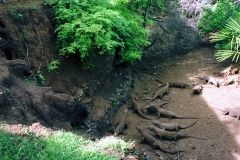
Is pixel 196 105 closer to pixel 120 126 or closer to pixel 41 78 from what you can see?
pixel 120 126

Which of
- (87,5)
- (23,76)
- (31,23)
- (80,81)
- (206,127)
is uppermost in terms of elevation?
(87,5)

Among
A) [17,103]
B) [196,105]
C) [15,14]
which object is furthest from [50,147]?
[196,105]

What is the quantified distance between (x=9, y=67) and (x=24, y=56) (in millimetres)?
1652

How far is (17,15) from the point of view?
8312 mm

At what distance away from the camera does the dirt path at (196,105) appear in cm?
852

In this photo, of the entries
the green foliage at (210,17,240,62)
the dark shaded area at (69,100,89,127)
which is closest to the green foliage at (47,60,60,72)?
the dark shaded area at (69,100,89,127)

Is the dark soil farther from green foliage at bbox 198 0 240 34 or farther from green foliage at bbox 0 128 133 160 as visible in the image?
green foliage at bbox 198 0 240 34

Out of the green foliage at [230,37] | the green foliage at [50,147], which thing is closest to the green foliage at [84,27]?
the green foliage at [230,37]

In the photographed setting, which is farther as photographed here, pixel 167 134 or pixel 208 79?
pixel 208 79

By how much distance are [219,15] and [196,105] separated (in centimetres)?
577

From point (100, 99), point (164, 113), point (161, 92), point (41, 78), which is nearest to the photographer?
point (41, 78)

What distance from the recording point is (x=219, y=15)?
45.6ft

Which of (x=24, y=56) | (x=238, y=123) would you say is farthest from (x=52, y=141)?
(x=238, y=123)

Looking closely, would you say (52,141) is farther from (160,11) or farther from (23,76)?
(160,11)
